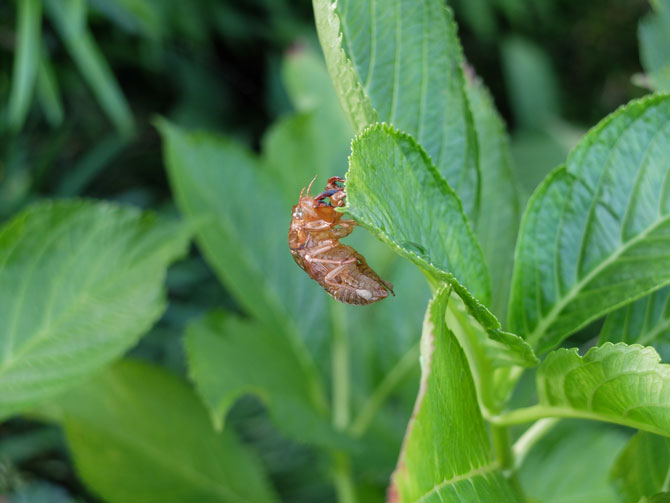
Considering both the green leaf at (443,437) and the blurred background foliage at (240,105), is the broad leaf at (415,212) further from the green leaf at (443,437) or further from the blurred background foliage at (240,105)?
the blurred background foliage at (240,105)

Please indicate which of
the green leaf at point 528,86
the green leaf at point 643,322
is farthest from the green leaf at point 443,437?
the green leaf at point 528,86

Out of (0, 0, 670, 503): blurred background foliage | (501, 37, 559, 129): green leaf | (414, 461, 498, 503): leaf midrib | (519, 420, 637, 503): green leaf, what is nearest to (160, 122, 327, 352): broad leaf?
(0, 0, 670, 503): blurred background foliage

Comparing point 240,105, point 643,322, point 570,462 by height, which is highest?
point 240,105

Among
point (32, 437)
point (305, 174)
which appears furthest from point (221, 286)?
point (305, 174)

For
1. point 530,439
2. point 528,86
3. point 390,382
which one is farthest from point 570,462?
point 528,86

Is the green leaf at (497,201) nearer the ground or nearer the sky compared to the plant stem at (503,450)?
nearer the sky

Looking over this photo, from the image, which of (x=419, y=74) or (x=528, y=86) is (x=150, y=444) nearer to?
(x=419, y=74)

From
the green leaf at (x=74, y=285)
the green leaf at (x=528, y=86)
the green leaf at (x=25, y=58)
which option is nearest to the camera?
the green leaf at (x=74, y=285)
